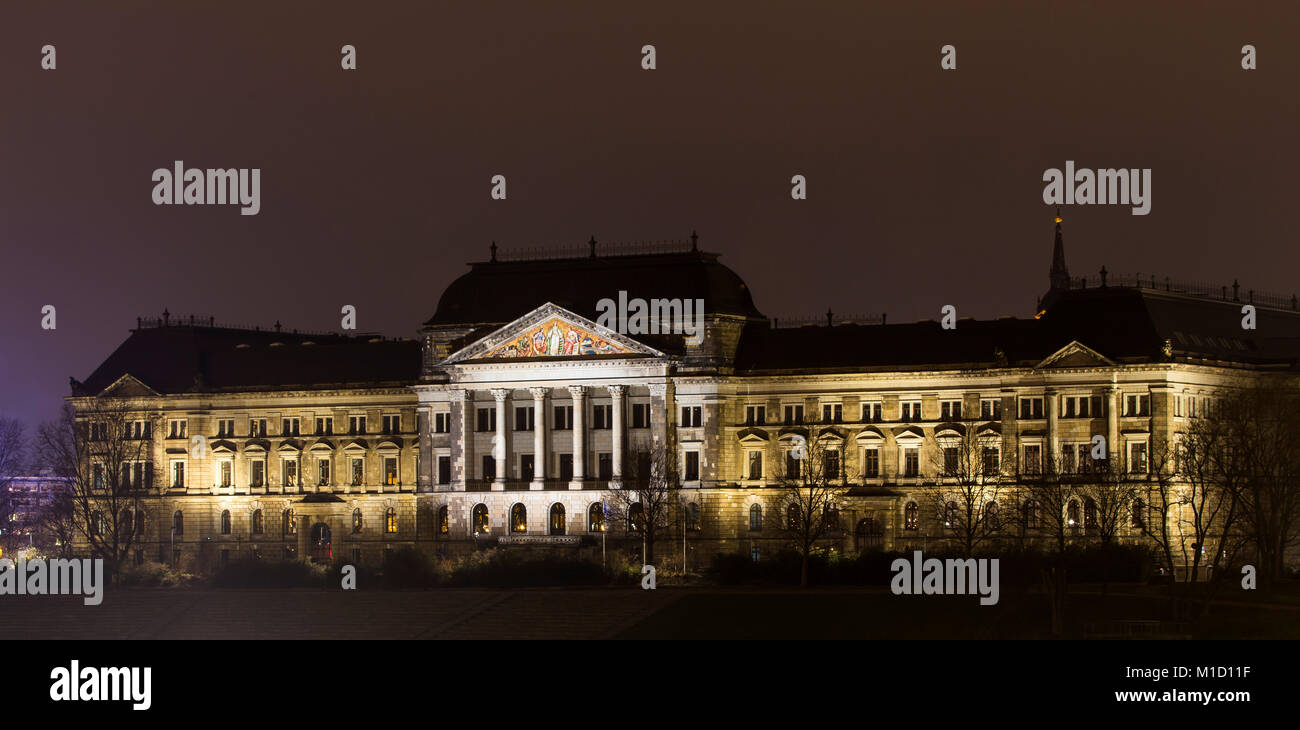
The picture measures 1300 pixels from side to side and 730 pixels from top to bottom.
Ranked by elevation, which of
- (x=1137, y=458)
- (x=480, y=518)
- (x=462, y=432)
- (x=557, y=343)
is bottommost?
(x=480, y=518)

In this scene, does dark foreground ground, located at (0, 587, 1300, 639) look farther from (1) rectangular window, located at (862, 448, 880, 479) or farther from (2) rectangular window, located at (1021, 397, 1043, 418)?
(2) rectangular window, located at (1021, 397, 1043, 418)

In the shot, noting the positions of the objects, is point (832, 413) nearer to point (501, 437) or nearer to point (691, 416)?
point (691, 416)

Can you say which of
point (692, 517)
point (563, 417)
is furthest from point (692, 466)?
point (563, 417)

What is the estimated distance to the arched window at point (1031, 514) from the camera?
173000 millimetres

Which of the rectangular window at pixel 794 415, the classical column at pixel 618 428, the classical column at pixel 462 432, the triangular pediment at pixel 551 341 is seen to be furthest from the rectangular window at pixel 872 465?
the classical column at pixel 462 432

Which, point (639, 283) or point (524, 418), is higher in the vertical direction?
point (639, 283)

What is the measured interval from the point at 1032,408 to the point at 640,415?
85.7 feet

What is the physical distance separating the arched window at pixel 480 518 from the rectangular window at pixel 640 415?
11.5 m

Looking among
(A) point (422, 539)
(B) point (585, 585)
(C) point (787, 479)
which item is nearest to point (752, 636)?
(B) point (585, 585)

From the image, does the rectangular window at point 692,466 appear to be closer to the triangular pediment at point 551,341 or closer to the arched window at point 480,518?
the triangular pediment at point 551,341

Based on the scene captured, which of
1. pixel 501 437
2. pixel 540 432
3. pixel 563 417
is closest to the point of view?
pixel 540 432

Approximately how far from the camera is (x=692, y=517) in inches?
7554
